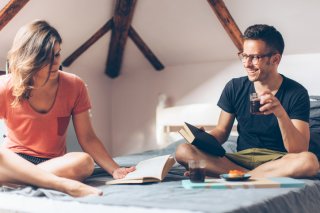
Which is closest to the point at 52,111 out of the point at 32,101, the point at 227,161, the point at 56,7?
the point at 32,101

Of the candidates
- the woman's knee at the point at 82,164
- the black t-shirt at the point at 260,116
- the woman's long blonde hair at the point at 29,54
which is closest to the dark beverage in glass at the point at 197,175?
the woman's knee at the point at 82,164

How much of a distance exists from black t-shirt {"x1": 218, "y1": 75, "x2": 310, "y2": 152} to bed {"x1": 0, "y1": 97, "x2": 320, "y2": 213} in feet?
1.18

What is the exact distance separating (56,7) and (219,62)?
1.45 meters

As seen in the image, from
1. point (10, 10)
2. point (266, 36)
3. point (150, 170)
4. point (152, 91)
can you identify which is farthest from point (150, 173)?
point (152, 91)

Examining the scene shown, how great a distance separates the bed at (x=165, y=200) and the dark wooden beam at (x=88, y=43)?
2.39m

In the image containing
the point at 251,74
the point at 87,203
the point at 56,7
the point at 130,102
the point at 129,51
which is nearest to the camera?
the point at 87,203

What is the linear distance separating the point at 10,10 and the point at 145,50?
1476 mm

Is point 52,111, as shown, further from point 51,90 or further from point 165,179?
point 165,179

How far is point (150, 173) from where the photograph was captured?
2.07 m

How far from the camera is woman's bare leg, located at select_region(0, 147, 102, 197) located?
1777mm

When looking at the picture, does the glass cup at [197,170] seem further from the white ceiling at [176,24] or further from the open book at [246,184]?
the white ceiling at [176,24]

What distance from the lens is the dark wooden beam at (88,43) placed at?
4203 millimetres

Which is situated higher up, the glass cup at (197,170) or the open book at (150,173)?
the glass cup at (197,170)

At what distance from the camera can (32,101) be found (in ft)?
6.89
